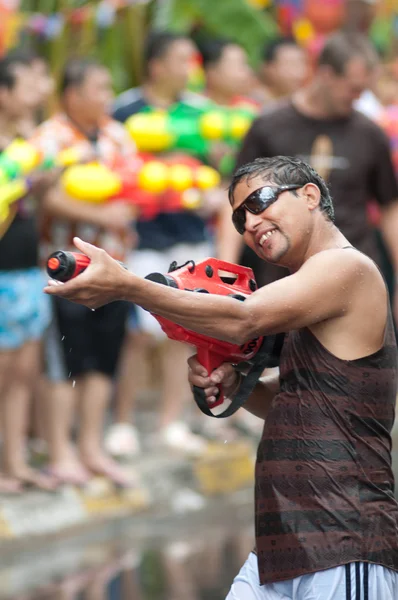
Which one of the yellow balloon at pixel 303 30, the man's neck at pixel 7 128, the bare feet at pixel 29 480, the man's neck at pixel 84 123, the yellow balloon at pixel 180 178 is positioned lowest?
the yellow balloon at pixel 303 30

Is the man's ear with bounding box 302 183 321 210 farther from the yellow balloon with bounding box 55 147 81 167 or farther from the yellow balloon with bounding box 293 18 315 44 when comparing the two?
the yellow balloon with bounding box 293 18 315 44

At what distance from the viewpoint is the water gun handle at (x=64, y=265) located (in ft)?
8.69

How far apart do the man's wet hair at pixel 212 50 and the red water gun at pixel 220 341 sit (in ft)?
15.4

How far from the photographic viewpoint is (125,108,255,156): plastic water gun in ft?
21.9

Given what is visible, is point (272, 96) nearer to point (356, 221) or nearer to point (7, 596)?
point (356, 221)

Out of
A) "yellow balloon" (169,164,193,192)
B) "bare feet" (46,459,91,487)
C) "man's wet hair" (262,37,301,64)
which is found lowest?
"bare feet" (46,459,91,487)

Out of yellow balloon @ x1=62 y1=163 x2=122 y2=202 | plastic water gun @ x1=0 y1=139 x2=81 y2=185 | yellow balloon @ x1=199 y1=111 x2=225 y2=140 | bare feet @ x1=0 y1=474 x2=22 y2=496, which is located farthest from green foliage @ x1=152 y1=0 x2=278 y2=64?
bare feet @ x1=0 y1=474 x2=22 y2=496

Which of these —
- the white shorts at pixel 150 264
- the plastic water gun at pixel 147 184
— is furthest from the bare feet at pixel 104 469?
the plastic water gun at pixel 147 184

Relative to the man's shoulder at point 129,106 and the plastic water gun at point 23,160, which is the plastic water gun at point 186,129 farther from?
the plastic water gun at point 23,160

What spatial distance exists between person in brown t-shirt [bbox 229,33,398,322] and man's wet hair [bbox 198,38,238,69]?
200cm

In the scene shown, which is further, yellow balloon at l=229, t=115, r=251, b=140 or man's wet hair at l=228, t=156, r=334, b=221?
yellow balloon at l=229, t=115, r=251, b=140

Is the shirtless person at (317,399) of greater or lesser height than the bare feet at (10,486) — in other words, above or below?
above

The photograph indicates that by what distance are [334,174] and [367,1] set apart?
647 cm

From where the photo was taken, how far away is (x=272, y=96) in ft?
27.5
